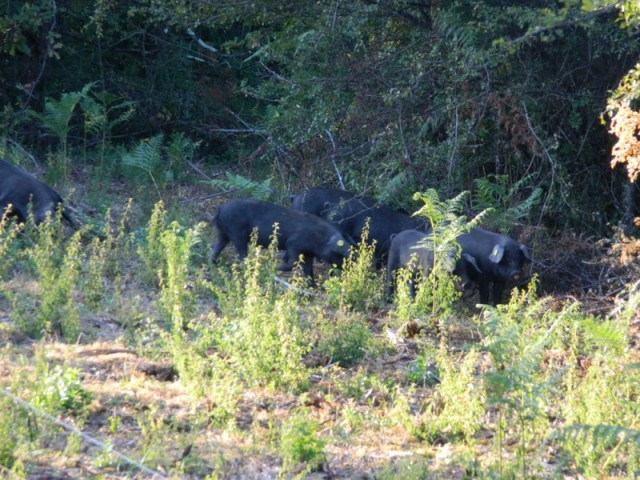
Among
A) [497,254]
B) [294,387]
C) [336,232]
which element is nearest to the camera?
[294,387]

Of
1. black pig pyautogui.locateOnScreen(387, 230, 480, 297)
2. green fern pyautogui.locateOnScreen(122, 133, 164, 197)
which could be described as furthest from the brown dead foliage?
green fern pyautogui.locateOnScreen(122, 133, 164, 197)

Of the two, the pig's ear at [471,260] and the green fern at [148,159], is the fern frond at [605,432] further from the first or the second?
the green fern at [148,159]

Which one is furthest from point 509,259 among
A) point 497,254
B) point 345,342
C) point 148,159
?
point 148,159

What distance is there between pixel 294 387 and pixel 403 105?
6225mm

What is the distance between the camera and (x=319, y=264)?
13.5 meters

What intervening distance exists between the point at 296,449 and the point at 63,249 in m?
5.86

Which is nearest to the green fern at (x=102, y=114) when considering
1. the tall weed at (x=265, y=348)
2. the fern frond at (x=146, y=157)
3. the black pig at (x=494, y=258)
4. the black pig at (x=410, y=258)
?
the fern frond at (x=146, y=157)

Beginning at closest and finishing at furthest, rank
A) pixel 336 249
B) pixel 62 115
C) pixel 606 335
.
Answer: pixel 606 335
pixel 336 249
pixel 62 115

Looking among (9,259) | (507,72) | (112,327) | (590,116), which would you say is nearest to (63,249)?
(9,259)

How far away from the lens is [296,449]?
20.5ft

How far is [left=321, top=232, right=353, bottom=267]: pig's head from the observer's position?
12.2 m

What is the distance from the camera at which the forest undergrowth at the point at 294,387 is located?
6242 mm

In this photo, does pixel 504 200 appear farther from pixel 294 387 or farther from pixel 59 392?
pixel 59 392

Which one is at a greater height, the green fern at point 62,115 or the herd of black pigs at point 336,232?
the green fern at point 62,115
